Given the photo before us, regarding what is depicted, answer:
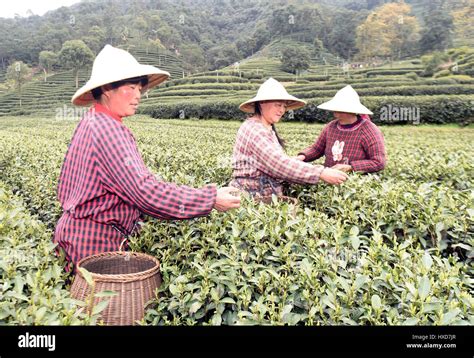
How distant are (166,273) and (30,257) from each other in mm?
677

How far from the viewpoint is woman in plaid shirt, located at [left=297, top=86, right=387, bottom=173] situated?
407cm

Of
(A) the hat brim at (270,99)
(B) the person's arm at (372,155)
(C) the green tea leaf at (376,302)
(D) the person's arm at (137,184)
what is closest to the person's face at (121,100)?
(D) the person's arm at (137,184)

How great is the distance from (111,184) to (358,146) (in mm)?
2765

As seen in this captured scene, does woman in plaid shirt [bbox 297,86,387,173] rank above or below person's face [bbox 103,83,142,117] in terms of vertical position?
below

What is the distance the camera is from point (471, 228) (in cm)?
245

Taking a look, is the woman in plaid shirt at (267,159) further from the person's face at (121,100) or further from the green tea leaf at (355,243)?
the person's face at (121,100)

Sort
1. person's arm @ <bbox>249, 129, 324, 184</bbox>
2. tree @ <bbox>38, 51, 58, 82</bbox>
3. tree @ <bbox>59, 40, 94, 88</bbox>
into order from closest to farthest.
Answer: person's arm @ <bbox>249, 129, 324, 184</bbox>, tree @ <bbox>59, 40, 94, 88</bbox>, tree @ <bbox>38, 51, 58, 82</bbox>

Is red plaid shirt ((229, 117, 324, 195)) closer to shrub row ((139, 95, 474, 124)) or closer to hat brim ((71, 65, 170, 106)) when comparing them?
hat brim ((71, 65, 170, 106))

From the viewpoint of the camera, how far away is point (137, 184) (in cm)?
207

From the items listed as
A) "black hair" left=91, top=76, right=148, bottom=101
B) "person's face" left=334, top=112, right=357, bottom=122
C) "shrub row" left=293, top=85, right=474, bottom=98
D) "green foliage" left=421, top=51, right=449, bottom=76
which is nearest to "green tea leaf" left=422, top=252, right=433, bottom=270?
"black hair" left=91, top=76, right=148, bottom=101

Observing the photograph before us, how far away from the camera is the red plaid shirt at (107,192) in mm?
2104

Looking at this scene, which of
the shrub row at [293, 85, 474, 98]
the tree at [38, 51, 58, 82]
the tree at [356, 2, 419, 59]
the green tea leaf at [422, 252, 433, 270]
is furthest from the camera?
the tree at [38, 51, 58, 82]

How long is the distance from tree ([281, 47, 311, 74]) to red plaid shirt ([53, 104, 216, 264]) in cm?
4689
